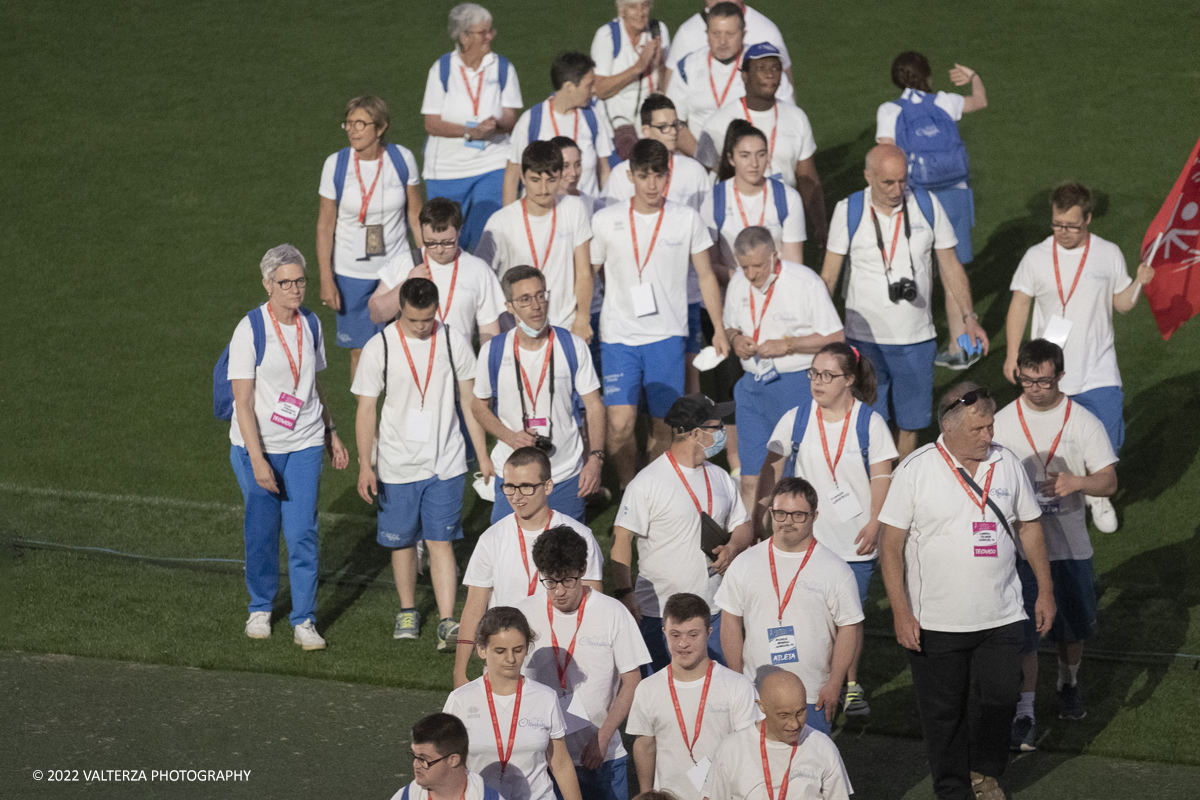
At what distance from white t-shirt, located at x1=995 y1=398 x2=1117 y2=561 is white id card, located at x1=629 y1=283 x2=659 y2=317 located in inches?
92.1

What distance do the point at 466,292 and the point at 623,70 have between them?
3426 millimetres

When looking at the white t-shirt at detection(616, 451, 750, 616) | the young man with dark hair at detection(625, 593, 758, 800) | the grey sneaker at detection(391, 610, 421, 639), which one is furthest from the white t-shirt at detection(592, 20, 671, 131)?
the young man with dark hair at detection(625, 593, 758, 800)

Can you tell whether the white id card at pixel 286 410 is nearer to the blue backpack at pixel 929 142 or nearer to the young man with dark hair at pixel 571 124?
A: the young man with dark hair at pixel 571 124

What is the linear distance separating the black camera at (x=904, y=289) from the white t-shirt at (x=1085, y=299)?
0.58m

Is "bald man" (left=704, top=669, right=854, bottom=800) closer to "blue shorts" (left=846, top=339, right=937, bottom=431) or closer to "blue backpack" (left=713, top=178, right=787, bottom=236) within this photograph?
"blue shorts" (left=846, top=339, right=937, bottom=431)

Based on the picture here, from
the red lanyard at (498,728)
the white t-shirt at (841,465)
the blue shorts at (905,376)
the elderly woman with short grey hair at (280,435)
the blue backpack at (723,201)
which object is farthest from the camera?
the blue backpack at (723,201)

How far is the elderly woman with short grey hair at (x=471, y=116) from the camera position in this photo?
33.3 feet

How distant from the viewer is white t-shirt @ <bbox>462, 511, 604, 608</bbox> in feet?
20.5

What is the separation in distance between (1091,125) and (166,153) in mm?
9403

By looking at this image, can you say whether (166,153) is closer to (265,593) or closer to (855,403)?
(265,593)

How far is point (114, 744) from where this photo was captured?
707cm

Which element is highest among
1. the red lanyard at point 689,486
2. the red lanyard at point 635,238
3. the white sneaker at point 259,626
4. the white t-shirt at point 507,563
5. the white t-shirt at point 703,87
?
the white t-shirt at point 703,87

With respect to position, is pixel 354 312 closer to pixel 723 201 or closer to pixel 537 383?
pixel 537 383

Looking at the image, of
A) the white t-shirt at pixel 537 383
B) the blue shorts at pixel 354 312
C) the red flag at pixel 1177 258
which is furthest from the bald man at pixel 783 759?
the blue shorts at pixel 354 312
